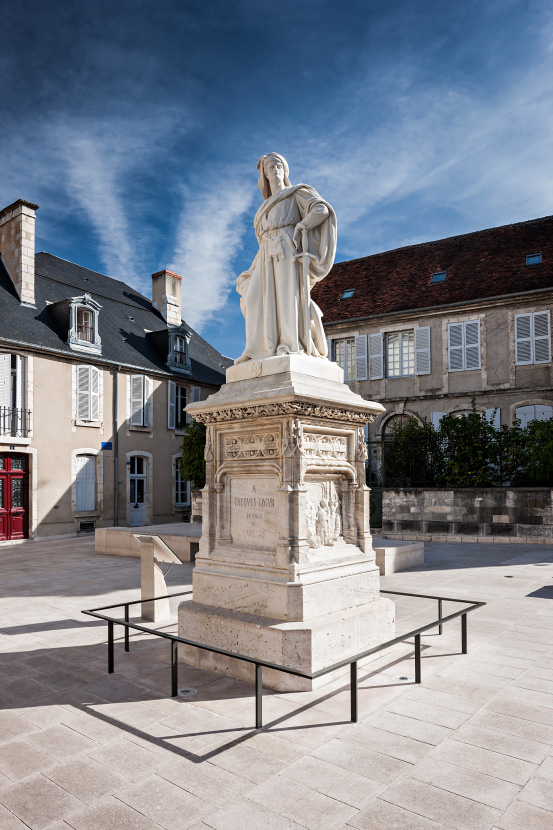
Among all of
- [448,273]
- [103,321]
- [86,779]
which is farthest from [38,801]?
[448,273]

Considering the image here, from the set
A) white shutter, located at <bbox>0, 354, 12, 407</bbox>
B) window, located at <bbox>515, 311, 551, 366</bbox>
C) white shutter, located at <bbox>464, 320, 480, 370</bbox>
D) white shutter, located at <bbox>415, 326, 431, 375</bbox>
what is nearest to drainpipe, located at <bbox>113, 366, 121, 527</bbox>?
white shutter, located at <bbox>0, 354, 12, 407</bbox>

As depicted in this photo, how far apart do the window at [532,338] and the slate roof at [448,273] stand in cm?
89

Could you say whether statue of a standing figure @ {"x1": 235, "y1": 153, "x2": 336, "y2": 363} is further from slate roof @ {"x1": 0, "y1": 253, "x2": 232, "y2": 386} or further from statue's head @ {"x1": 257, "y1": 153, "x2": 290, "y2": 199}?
slate roof @ {"x1": 0, "y1": 253, "x2": 232, "y2": 386}

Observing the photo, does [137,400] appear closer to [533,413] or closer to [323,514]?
[533,413]

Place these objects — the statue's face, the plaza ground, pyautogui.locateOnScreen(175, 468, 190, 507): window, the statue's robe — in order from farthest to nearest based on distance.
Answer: pyautogui.locateOnScreen(175, 468, 190, 507): window < the statue's face < the statue's robe < the plaza ground

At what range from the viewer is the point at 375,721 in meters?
3.91

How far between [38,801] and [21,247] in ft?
59.8

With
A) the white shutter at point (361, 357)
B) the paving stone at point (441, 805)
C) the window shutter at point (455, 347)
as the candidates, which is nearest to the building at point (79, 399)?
the white shutter at point (361, 357)

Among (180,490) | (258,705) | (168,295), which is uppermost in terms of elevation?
(168,295)

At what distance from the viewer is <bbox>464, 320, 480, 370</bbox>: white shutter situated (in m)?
19.2

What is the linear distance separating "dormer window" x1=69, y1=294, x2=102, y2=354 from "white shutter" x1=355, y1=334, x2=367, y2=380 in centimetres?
894

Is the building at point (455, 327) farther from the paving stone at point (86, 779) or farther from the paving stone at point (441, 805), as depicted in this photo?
the paving stone at point (86, 779)

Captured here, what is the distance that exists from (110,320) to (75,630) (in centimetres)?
1716

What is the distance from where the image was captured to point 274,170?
5508mm
